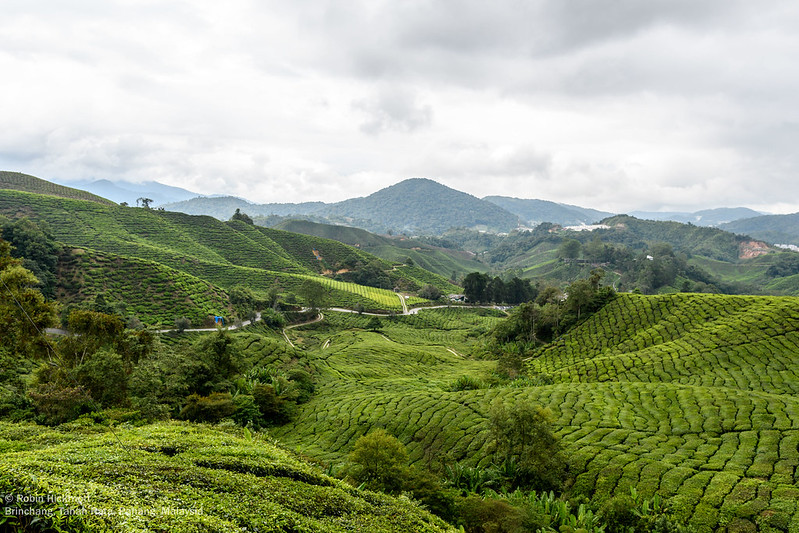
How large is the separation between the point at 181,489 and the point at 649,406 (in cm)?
3009

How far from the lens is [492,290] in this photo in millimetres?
109938

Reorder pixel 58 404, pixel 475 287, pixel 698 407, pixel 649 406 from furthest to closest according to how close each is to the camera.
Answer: pixel 475 287
pixel 649 406
pixel 698 407
pixel 58 404

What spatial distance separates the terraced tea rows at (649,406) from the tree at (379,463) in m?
6.18

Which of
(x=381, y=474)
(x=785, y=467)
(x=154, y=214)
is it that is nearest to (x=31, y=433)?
(x=381, y=474)

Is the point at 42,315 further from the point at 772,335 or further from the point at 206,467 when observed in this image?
the point at 772,335

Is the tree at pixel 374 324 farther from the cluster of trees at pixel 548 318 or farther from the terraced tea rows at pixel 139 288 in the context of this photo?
the terraced tea rows at pixel 139 288

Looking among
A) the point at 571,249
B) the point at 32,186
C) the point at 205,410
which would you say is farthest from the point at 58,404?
the point at 571,249

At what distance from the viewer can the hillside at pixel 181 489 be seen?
22.7 ft

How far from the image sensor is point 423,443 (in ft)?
82.8

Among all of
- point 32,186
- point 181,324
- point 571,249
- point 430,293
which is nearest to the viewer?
point 181,324

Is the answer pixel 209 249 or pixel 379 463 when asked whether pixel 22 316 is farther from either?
pixel 209 249

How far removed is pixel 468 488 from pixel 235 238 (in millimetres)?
129248

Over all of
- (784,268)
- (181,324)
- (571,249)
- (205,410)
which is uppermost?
(571,249)

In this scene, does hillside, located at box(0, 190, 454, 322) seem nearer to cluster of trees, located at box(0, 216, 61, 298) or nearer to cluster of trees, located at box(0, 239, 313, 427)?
cluster of trees, located at box(0, 216, 61, 298)
